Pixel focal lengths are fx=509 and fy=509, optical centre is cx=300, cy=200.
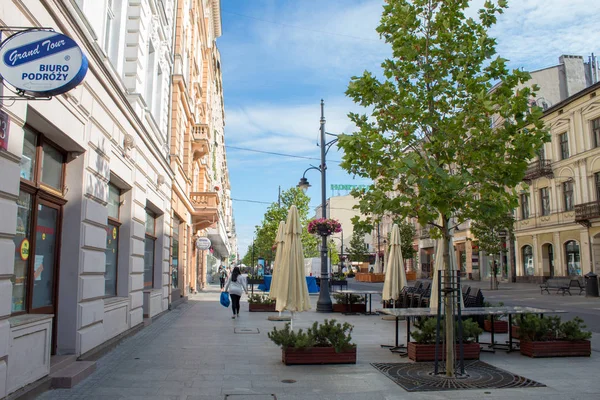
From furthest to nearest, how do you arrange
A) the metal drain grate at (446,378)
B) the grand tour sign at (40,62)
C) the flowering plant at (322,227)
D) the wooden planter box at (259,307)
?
1. the wooden planter box at (259,307)
2. the flowering plant at (322,227)
3. the metal drain grate at (446,378)
4. the grand tour sign at (40,62)

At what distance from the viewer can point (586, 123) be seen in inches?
1302

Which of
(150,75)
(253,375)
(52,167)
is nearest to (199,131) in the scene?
(150,75)

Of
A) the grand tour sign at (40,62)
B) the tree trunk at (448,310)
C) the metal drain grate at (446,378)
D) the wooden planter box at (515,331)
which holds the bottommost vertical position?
the metal drain grate at (446,378)

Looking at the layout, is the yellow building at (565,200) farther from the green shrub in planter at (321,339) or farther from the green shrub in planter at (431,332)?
the green shrub in planter at (321,339)

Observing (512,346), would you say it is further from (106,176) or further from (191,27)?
(191,27)

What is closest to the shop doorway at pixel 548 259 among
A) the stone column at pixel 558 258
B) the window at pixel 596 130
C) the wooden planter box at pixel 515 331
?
the stone column at pixel 558 258

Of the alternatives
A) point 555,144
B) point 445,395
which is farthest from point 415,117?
point 555,144

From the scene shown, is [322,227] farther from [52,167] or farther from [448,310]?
[52,167]

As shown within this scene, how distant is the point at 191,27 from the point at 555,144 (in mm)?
26959

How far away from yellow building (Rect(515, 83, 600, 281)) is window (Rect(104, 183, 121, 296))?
25.0 meters

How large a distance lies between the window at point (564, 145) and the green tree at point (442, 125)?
32.1m

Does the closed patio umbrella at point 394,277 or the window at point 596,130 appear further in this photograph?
the window at point 596,130

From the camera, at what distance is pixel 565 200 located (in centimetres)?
3584

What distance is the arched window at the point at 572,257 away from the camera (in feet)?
113
